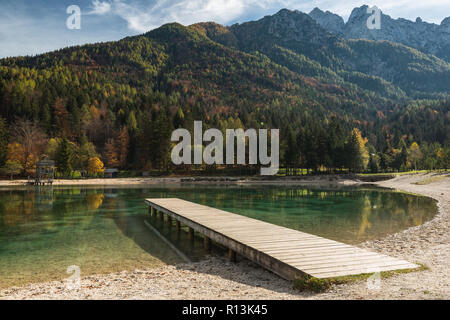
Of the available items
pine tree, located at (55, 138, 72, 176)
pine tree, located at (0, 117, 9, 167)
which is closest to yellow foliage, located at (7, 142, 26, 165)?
pine tree, located at (0, 117, 9, 167)

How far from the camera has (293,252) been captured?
9914 mm

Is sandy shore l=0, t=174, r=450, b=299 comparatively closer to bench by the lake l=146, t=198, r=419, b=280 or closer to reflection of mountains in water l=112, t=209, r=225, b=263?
bench by the lake l=146, t=198, r=419, b=280

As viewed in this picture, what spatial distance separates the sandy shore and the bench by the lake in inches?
19.3

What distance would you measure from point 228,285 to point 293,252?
215 centimetres

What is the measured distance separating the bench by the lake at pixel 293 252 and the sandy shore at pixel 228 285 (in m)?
0.49

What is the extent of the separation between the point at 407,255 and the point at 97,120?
10286 centimetres

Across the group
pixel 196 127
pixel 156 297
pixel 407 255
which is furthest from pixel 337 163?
pixel 156 297

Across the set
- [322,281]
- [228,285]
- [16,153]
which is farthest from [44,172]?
[322,281]

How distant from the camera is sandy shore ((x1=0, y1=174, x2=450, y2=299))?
23.3 ft

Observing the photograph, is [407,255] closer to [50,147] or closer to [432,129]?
[50,147]

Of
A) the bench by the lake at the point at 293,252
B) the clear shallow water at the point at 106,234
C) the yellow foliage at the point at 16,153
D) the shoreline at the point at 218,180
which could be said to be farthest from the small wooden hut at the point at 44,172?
the bench by the lake at the point at 293,252

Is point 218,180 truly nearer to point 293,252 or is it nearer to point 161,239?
point 161,239

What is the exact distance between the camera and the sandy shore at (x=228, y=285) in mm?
7098

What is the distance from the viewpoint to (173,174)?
85.8 m
